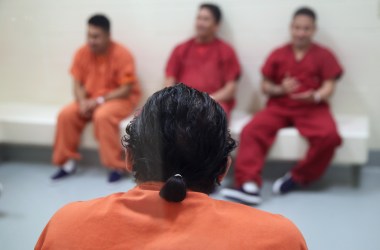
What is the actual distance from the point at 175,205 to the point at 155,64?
107 inches

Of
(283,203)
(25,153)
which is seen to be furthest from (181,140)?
(25,153)

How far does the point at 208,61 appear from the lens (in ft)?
10.4

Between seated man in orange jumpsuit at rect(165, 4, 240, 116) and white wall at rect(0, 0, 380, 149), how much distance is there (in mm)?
158

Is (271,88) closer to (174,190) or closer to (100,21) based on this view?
(100,21)

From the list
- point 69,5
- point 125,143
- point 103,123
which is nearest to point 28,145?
point 103,123

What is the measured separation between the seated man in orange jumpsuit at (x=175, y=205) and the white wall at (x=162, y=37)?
2.39 m

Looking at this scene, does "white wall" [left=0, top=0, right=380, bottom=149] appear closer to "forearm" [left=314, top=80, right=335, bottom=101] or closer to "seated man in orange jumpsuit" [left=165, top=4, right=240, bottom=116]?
"seated man in orange jumpsuit" [left=165, top=4, right=240, bottom=116]

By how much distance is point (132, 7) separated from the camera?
342 cm

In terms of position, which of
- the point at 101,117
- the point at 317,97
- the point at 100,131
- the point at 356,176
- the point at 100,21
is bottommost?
the point at 356,176

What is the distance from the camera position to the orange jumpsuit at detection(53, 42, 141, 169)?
309cm

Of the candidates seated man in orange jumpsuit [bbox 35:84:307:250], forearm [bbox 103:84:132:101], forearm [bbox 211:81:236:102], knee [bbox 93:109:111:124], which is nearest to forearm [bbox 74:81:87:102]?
forearm [bbox 103:84:132:101]

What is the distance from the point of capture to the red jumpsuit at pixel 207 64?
316cm

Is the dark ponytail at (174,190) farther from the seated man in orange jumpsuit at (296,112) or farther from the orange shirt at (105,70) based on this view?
the orange shirt at (105,70)

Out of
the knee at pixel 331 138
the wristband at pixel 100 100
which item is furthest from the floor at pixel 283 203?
the wristband at pixel 100 100
